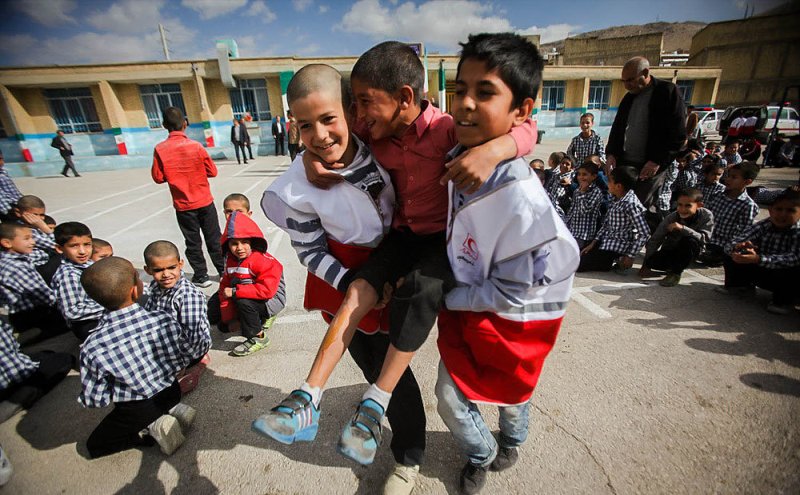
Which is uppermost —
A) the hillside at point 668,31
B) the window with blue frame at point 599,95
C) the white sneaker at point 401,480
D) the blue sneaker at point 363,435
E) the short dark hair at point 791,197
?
the hillside at point 668,31

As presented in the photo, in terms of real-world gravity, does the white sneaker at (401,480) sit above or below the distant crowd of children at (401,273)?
below

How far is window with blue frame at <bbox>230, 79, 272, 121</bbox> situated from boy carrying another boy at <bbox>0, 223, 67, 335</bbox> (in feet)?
63.9

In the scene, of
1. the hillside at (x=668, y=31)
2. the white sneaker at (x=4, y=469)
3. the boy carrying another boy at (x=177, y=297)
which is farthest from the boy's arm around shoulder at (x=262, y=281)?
the hillside at (x=668, y=31)

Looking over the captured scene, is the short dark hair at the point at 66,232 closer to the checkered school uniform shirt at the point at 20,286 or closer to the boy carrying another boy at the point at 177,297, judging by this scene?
the checkered school uniform shirt at the point at 20,286

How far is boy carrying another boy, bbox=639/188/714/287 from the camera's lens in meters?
3.68

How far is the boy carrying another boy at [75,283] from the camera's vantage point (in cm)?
275

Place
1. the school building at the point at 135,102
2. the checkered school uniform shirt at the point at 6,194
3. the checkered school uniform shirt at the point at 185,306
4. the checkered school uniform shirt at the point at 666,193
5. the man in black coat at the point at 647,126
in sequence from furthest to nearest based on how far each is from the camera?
the school building at the point at 135,102 < the checkered school uniform shirt at the point at 666,193 < the checkered school uniform shirt at the point at 6,194 < the man in black coat at the point at 647,126 < the checkered school uniform shirt at the point at 185,306

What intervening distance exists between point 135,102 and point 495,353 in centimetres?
2518

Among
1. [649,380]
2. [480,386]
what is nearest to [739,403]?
[649,380]

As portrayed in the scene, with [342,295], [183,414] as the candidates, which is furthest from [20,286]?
[342,295]

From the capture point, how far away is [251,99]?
20375mm

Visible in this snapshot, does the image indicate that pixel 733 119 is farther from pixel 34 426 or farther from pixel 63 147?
pixel 63 147

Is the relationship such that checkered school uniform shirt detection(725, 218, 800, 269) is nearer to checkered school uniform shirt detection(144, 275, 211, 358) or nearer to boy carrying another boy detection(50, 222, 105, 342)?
checkered school uniform shirt detection(144, 275, 211, 358)

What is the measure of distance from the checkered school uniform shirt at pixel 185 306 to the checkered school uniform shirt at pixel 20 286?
5.13 feet
